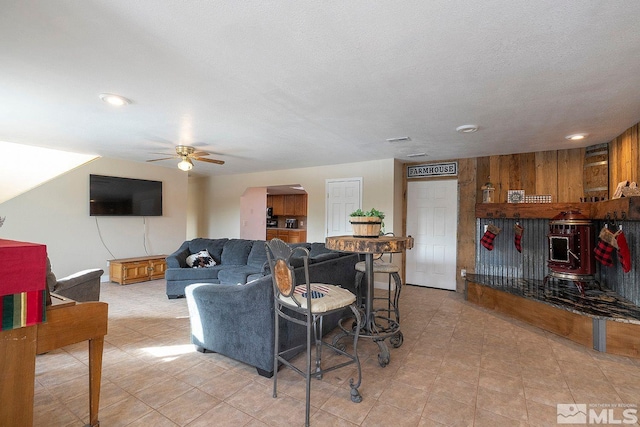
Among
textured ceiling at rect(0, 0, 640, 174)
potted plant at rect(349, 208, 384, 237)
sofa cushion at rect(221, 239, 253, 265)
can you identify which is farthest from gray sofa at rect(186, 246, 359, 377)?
sofa cushion at rect(221, 239, 253, 265)

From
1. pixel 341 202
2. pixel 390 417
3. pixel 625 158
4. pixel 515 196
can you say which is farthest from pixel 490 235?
pixel 390 417

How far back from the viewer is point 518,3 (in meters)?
1.39

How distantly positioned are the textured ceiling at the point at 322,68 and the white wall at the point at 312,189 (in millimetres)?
1551

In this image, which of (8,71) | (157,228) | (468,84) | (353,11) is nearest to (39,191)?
(157,228)

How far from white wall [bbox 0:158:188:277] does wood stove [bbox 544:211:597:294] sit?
680 centimetres

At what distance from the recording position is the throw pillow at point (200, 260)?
4621mm

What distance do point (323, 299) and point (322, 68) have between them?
5.13 feet

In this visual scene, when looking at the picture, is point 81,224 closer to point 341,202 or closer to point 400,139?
point 341,202

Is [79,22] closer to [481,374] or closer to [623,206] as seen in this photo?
[481,374]

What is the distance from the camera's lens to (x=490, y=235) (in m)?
4.51

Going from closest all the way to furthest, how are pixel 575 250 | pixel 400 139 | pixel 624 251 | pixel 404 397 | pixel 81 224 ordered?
1. pixel 404 397
2. pixel 624 251
3. pixel 575 250
4. pixel 400 139
5. pixel 81 224

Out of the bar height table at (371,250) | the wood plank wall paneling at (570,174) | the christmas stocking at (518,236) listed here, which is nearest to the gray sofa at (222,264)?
the bar height table at (371,250)

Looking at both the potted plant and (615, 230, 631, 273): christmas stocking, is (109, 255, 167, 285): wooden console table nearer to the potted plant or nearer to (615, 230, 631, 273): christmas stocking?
the potted plant

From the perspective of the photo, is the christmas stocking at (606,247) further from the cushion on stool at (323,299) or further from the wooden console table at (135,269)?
the wooden console table at (135,269)
